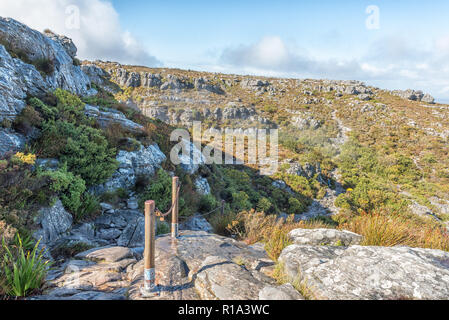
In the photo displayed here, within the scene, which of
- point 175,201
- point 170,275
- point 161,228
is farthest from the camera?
point 161,228

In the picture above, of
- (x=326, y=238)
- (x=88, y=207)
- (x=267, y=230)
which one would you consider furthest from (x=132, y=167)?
(x=326, y=238)

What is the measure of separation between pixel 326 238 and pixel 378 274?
1.98 metres

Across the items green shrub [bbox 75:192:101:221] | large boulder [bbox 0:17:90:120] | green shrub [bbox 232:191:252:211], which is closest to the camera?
green shrub [bbox 75:192:101:221]

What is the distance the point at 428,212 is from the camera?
15.1 meters

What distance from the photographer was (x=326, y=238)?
4660 mm

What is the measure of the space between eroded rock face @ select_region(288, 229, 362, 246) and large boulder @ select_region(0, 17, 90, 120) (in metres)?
8.27

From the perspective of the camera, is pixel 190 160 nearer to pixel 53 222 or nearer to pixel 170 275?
pixel 53 222

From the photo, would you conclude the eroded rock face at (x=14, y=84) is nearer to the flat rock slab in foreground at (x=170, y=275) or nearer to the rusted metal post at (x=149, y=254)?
the flat rock slab in foreground at (x=170, y=275)

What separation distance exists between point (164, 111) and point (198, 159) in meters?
23.9

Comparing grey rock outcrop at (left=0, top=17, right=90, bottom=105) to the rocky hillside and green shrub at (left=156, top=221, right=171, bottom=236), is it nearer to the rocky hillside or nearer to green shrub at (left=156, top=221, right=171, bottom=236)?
the rocky hillside

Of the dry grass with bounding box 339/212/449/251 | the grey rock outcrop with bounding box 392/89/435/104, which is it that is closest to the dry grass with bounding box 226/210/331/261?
the dry grass with bounding box 339/212/449/251

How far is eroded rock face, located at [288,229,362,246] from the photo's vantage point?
4.52 meters
